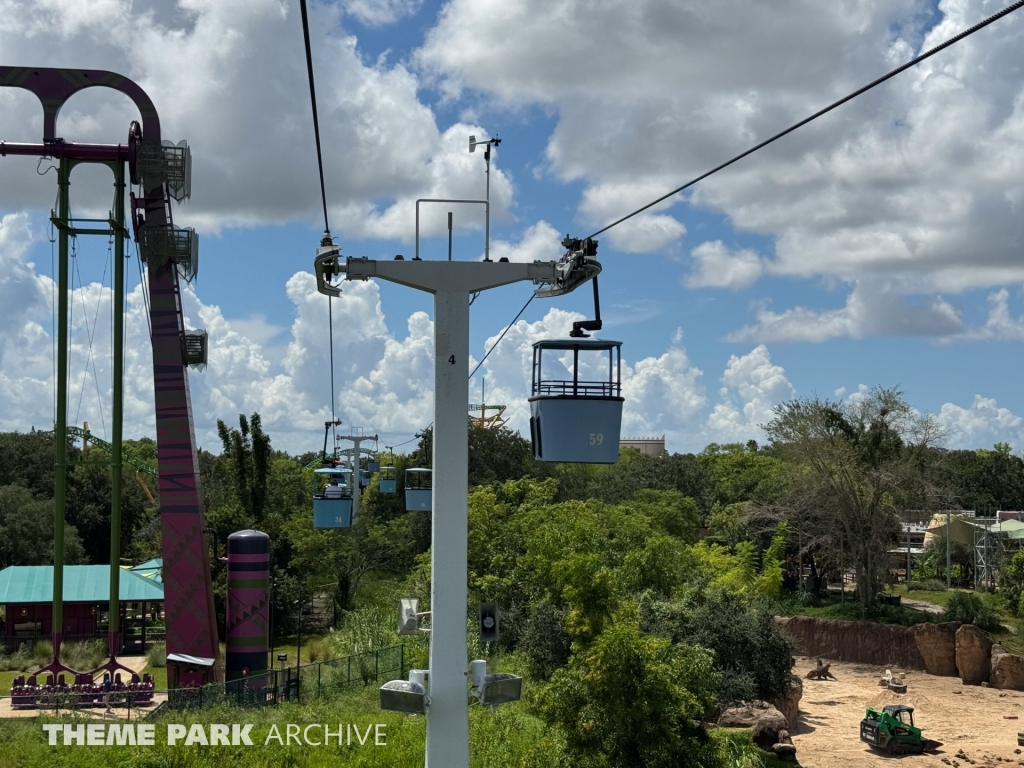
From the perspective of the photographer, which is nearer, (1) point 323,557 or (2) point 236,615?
(2) point 236,615

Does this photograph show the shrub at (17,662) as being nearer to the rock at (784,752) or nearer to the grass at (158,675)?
the grass at (158,675)

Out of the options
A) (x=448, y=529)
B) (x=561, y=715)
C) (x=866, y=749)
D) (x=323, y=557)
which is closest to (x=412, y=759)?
(x=561, y=715)

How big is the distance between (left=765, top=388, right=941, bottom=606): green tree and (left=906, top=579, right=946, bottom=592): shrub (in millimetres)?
6699

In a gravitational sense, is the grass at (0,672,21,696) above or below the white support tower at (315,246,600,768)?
below

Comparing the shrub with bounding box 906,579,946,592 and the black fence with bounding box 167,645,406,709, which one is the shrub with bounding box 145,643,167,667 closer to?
the black fence with bounding box 167,645,406,709

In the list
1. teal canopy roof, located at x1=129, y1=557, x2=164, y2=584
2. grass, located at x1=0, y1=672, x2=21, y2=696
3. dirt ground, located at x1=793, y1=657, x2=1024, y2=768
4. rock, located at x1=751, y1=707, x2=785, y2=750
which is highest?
teal canopy roof, located at x1=129, y1=557, x2=164, y2=584

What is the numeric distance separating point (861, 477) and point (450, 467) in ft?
130

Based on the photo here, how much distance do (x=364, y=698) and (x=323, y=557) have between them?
65.2 ft

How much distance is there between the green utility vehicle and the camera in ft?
94.2

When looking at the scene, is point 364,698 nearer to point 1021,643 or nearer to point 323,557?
point 323,557

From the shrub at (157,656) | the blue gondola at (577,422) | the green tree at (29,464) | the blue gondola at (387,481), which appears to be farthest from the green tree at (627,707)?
the green tree at (29,464)

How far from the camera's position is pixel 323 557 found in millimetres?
43438

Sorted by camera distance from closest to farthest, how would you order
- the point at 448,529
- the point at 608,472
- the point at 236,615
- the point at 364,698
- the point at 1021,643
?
the point at 448,529 → the point at 364,698 → the point at 236,615 → the point at 1021,643 → the point at 608,472

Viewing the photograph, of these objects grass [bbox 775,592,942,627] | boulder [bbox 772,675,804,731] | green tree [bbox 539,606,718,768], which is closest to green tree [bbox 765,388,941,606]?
grass [bbox 775,592,942,627]
